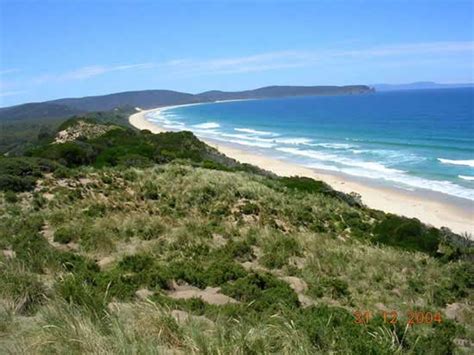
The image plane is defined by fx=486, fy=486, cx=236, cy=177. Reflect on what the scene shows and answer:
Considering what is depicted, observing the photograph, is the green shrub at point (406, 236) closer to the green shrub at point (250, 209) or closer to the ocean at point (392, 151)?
the green shrub at point (250, 209)

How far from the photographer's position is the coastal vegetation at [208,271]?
421cm

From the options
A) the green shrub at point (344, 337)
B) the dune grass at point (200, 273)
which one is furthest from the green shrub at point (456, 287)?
the green shrub at point (344, 337)

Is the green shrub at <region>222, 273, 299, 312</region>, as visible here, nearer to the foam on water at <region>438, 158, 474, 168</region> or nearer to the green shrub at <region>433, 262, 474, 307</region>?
the green shrub at <region>433, 262, 474, 307</region>

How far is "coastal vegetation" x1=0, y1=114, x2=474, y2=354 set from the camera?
4215 mm

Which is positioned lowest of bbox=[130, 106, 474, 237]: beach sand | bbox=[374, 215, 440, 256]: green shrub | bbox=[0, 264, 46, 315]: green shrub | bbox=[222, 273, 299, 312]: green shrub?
bbox=[130, 106, 474, 237]: beach sand

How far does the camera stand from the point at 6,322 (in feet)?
14.0

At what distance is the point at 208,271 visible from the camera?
27.5ft

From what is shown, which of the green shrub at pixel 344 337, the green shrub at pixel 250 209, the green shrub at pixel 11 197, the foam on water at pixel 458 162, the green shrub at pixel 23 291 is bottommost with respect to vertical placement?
the foam on water at pixel 458 162

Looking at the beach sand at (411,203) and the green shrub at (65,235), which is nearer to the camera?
the green shrub at (65,235)

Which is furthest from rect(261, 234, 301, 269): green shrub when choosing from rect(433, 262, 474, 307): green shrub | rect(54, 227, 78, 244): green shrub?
rect(54, 227, 78, 244): green shrub

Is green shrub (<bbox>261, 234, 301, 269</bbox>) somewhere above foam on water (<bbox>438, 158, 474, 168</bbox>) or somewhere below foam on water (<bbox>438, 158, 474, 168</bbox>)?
above

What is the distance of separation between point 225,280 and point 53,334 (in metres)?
4.55
